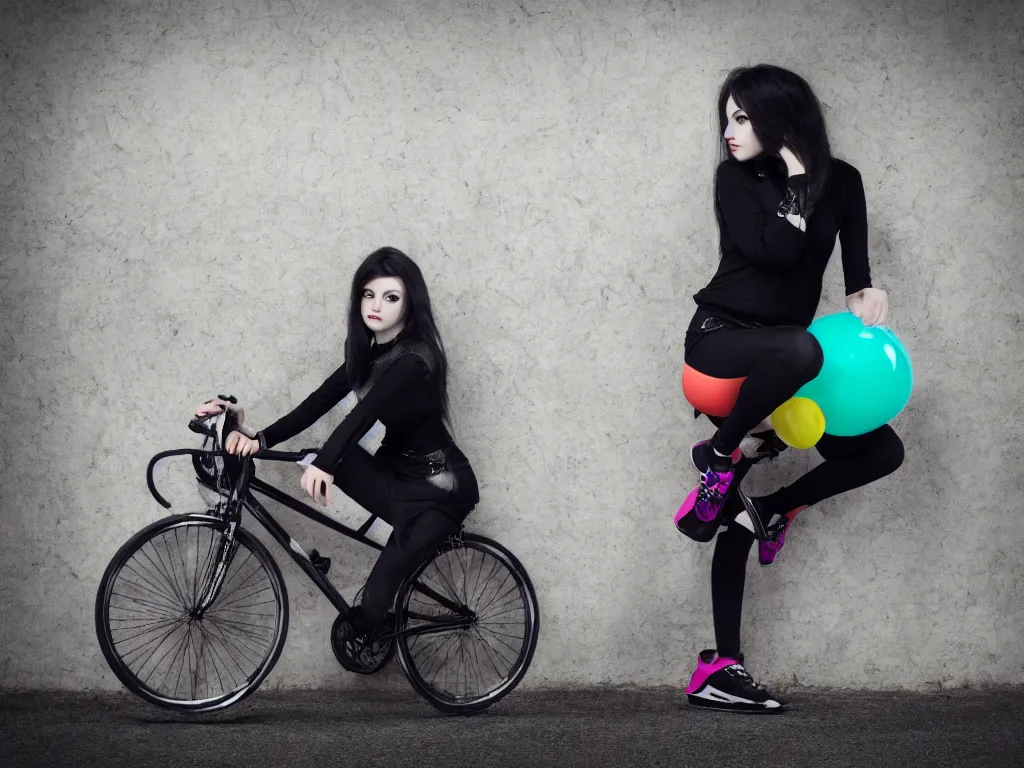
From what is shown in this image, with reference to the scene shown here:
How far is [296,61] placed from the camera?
131 inches

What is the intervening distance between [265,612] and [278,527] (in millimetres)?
501

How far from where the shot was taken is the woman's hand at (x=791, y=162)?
9.02 ft

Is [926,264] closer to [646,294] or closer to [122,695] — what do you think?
[646,294]

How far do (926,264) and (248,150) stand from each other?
261 centimetres

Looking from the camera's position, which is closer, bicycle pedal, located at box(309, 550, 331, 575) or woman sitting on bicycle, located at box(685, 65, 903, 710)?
woman sitting on bicycle, located at box(685, 65, 903, 710)

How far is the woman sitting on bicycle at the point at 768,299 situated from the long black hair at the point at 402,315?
0.89 m

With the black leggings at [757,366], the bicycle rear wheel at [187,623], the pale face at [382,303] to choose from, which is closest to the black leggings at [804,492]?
the black leggings at [757,366]

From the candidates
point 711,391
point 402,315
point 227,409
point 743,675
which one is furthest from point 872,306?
point 227,409

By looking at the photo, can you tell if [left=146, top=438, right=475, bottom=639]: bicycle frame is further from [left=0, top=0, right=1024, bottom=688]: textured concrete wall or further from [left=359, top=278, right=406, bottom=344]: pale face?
[left=359, top=278, right=406, bottom=344]: pale face

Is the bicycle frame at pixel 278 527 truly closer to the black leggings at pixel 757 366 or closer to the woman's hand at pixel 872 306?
the black leggings at pixel 757 366

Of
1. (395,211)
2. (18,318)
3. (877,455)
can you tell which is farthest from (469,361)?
(18,318)

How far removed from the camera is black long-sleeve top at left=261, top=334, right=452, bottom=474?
112 inches

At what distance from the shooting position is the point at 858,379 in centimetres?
269

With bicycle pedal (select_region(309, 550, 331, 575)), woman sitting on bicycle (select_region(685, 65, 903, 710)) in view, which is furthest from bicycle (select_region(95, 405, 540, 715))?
woman sitting on bicycle (select_region(685, 65, 903, 710))
